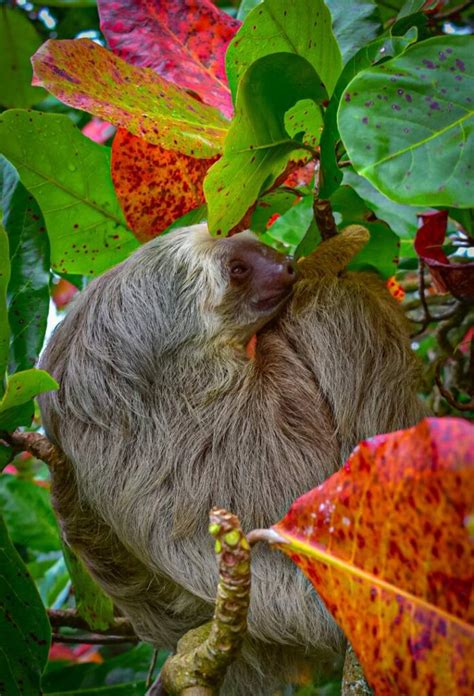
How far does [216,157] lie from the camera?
8.96 feet

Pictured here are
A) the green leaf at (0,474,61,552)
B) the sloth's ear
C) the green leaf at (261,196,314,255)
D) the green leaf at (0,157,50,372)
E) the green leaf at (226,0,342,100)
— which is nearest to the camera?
the green leaf at (226,0,342,100)

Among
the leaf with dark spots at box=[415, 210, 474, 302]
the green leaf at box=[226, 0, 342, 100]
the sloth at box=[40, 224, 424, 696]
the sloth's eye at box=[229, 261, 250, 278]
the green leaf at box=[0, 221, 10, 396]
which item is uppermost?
the green leaf at box=[226, 0, 342, 100]

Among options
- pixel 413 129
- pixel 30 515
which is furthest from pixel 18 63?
pixel 413 129

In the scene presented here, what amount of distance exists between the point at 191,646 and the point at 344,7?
83.8 inches

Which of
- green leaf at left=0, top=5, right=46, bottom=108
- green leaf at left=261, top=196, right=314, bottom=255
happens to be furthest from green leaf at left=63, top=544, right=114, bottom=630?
green leaf at left=0, top=5, right=46, bottom=108

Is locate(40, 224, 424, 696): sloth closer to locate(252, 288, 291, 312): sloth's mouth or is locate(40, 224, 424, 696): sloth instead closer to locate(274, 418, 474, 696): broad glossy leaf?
locate(252, 288, 291, 312): sloth's mouth

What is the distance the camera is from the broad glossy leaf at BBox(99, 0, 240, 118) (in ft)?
9.20

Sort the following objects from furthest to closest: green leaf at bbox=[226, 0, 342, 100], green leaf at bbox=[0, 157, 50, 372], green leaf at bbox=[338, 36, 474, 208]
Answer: green leaf at bbox=[0, 157, 50, 372], green leaf at bbox=[226, 0, 342, 100], green leaf at bbox=[338, 36, 474, 208]

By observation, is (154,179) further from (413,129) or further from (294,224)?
(413,129)

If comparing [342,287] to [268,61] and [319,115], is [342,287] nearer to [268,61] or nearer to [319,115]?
[319,115]

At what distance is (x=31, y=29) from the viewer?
4.88m

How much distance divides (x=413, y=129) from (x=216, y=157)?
3.23 ft

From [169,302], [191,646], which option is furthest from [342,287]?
[191,646]

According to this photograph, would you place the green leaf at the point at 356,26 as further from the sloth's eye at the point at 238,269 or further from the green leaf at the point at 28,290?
the green leaf at the point at 28,290
